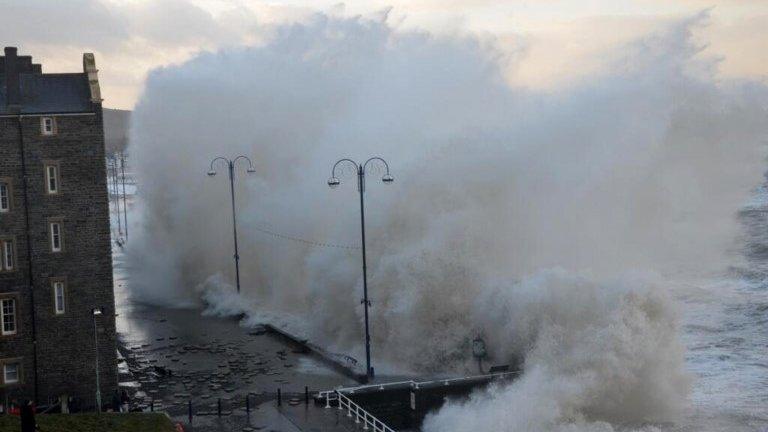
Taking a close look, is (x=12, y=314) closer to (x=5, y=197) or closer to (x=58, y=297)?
(x=58, y=297)

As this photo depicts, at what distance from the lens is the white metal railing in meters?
20.9

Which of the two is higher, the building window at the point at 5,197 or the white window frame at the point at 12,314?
the building window at the point at 5,197

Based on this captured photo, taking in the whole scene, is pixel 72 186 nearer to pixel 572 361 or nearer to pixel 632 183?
pixel 572 361

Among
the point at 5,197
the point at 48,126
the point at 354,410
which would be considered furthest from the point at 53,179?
the point at 354,410

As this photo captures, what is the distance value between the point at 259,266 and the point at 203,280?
5.29 meters

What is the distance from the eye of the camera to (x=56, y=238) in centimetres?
2380

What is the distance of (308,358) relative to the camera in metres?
29.2

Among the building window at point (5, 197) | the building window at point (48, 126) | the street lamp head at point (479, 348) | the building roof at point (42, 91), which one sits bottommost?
the street lamp head at point (479, 348)

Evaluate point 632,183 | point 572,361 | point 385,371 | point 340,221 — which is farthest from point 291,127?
point 572,361

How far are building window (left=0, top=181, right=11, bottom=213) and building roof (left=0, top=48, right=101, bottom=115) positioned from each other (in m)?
2.05

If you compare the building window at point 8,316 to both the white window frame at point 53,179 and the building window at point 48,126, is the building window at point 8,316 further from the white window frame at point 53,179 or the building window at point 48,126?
the building window at point 48,126

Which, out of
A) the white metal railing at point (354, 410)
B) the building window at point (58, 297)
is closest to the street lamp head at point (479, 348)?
the white metal railing at point (354, 410)

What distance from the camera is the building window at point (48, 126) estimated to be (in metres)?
23.5

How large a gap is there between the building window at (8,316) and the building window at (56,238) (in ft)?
5.90
